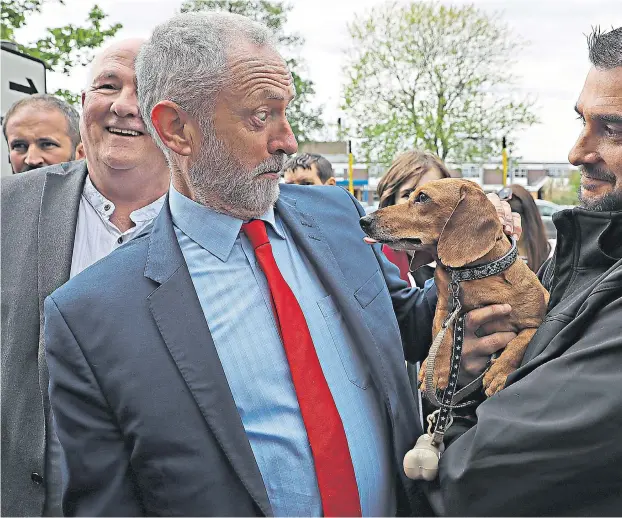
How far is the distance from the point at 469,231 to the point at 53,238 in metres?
1.67

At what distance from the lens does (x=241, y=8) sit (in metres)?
22.9

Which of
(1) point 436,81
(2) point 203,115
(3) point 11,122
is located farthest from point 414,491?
(1) point 436,81

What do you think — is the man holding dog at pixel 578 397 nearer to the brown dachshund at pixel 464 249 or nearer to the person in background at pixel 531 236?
the brown dachshund at pixel 464 249

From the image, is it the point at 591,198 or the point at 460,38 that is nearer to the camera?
the point at 591,198

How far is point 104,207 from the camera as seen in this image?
9.93ft

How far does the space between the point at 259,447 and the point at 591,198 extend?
4.01 feet

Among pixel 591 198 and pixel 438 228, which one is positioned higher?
pixel 591 198

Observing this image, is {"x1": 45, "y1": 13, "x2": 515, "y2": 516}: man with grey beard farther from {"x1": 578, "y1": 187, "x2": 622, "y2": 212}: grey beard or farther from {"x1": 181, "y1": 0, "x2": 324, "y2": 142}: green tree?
{"x1": 181, "y1": 0, "x2": 324, "y2": 142}: green tree

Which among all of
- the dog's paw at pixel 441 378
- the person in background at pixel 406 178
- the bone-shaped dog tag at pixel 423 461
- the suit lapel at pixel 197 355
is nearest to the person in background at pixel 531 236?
the person in background at pixel 406 178

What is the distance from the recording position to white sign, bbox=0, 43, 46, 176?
5.53 metres

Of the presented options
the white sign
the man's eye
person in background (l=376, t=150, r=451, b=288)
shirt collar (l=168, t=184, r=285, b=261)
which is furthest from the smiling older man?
the white sign

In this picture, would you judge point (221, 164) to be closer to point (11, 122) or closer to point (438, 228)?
point (438, 228)

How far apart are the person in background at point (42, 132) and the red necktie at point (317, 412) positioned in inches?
104

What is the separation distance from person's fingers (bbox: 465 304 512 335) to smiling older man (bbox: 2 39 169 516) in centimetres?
135
